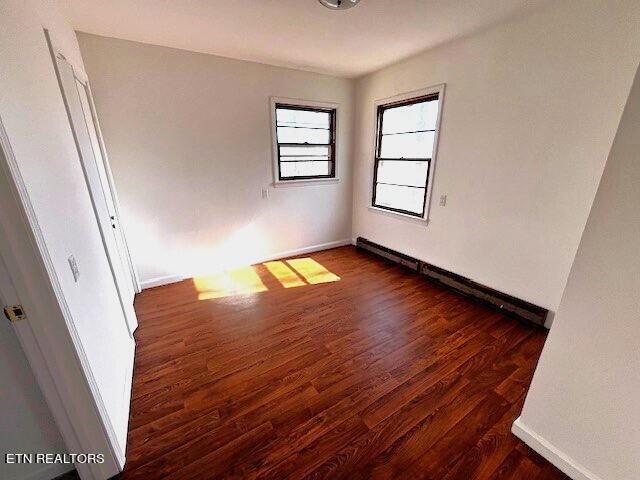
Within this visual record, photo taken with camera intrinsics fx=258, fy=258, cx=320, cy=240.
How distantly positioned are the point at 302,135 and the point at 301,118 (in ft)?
0.72

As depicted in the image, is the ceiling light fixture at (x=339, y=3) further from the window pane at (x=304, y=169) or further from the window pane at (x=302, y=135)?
the window pane at (x=304, y=169)

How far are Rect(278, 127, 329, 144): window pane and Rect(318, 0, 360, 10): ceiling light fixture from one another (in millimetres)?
1718

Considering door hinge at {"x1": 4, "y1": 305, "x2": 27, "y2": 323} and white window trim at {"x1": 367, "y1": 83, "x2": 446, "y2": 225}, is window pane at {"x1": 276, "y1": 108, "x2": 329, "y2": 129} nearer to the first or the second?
white window trim at {"x1": 367, "y1": 83, "x2": 446, "y2": 225}

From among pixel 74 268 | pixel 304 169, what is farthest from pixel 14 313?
pixel 304 169

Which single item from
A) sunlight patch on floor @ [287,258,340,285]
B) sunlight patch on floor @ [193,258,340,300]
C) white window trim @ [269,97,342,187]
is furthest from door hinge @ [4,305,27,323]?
white window trim @ [269,97,342,187]

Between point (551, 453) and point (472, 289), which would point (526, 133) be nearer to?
point (472, 289)

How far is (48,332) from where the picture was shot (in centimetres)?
96

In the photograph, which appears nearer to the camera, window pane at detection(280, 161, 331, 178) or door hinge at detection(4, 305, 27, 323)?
door hinge at detection(4, 305, 27, 323)

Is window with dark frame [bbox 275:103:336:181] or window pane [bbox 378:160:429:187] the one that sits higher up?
window with dark frame [bbox 275:103:336:181]

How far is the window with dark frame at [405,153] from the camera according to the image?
3031mm

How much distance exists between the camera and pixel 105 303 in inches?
63.0

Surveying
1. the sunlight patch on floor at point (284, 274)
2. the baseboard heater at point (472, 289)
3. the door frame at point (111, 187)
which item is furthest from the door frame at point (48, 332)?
the baseboard heater at point (472, 289)

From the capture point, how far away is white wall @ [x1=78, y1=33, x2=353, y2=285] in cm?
251

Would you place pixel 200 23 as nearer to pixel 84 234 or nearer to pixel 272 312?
pixel 84 234
